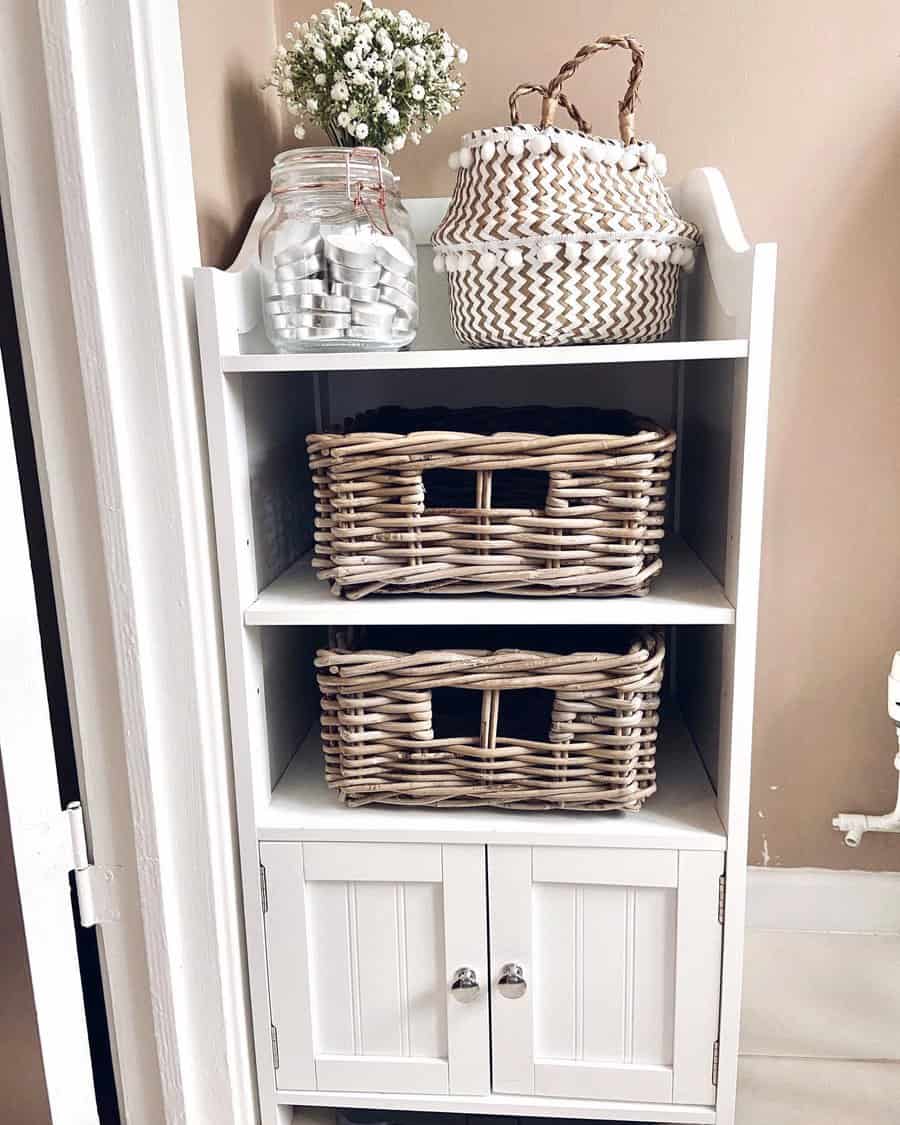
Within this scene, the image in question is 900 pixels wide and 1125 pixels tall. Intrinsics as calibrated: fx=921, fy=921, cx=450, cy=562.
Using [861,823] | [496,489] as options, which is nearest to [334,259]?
[496,489]

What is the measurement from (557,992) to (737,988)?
0.65 ft

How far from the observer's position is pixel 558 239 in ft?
2.99

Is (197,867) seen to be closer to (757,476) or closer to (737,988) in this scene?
(737,988)

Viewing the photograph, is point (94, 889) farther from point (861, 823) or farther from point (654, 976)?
point (861, 823)

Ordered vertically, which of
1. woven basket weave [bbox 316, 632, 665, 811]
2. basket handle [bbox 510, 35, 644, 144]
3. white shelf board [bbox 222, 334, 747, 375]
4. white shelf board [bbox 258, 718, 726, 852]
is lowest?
white shelf board [bbox 258, 718, 726, 852]

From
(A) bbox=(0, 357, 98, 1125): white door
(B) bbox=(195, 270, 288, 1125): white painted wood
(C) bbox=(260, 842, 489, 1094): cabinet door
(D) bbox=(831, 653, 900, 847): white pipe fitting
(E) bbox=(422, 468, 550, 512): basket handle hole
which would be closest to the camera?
(A) bbox=(0, 357, 98, 1125): white door

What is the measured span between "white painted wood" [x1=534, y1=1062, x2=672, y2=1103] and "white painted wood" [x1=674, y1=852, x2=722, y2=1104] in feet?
0.07

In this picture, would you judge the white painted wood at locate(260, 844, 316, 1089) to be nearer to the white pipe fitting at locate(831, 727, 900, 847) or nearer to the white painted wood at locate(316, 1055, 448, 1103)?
the white painted wood at locate(316, 1055, 448, 1103)

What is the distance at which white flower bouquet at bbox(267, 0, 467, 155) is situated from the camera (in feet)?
3.32

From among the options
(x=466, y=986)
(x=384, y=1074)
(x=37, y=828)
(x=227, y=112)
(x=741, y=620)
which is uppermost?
(x=227, y=112)

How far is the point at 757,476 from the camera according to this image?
0.91m

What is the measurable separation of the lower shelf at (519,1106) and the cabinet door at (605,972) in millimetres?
12

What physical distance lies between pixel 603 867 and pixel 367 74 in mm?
904

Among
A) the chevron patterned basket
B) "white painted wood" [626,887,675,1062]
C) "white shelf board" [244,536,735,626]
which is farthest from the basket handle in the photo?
"white painted wood" [626,887,675,1062]
